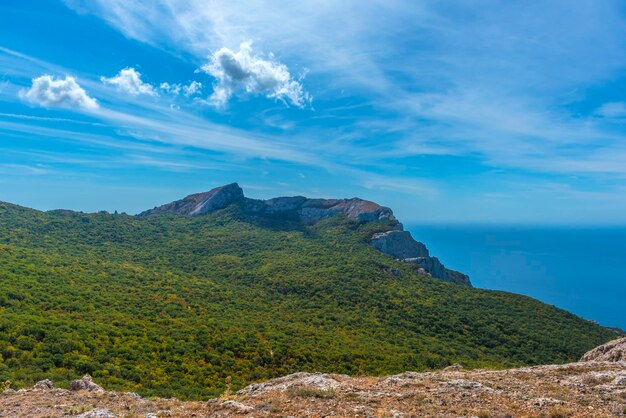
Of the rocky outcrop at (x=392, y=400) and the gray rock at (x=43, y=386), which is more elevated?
the rocky outcrop at (x=392, y=400)

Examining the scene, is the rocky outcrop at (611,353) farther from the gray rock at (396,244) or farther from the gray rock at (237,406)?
the gray rock at (396,244)

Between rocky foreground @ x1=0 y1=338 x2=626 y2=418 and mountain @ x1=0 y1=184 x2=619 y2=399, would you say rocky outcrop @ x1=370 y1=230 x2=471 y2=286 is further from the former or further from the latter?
rocky foreground @ x1=0 y1=338 x2=626 y2=418

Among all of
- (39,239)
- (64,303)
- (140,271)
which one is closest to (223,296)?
(140,271)

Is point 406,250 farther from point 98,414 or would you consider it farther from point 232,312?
point 98,414

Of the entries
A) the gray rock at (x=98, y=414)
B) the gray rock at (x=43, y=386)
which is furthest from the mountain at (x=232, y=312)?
the gray rock at (x=98, y=414)

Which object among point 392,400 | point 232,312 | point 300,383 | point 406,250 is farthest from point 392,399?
point 406,250

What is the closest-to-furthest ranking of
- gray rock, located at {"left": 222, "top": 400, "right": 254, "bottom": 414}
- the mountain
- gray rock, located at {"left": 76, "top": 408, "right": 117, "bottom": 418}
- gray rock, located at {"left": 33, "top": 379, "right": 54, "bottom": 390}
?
gray rock, located at {"left": 76, "top": 408, "right": 117, "bottom": 418} < gray rock, located at {"left": 222, "top": 400, "right": 254, "bottom": 414} < gray rock, located at {"left": 33, "top": 379, "right": 54, "bottom": 390} < the mountain

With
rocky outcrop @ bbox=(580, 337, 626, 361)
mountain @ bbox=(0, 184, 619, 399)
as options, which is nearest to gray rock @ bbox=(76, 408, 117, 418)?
mountain @ bbox=(0, 184, 619, 399)
